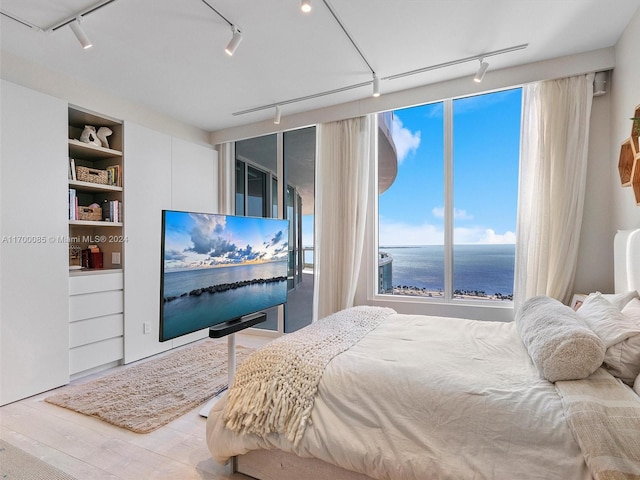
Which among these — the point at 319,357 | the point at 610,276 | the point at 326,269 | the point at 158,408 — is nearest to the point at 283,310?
the point at 326,269

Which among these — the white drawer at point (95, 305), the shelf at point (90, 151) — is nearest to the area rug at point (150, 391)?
the white drawer at point (95, 305)

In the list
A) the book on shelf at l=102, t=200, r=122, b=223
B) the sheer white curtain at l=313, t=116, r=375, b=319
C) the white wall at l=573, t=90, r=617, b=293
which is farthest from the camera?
the sheer white curtain at l=313, t=116, r=375, b=319

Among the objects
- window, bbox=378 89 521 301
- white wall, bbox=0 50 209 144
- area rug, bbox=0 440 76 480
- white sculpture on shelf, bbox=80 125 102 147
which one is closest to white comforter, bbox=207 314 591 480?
area rug, bbox=0 440 76 480

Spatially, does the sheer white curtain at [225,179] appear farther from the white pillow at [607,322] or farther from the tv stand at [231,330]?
the white pillow at [607,322]

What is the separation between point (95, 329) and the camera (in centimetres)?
303

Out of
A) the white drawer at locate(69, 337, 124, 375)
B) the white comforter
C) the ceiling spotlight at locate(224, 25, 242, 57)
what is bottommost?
the white drawer at locate(69, 337, 124, 375)

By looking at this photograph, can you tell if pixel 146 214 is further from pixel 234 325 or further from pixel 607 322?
pixel 607 322

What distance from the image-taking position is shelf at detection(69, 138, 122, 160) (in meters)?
3.01

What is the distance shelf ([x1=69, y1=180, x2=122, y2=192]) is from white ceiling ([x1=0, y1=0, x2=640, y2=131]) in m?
0.97

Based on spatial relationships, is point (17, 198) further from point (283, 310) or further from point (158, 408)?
point (283, 310)

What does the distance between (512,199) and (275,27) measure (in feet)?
8.19

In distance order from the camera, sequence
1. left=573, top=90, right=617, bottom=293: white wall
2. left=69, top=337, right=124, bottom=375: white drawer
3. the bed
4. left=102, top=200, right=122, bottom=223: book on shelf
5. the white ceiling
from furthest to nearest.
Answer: left=102, top=200, right=122, bottom=223: book on shelf < left=69, top=337, right=124, bottom=375: white drawer < left=573, top=90, right=617, bottom=293: white wall < the white ceiling < the bed

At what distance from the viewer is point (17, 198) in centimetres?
253

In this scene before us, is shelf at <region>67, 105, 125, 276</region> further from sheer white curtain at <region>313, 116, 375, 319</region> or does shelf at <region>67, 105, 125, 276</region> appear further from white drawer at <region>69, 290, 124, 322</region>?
sheer white curtain at <region>313, 116, 375, 319</region>
